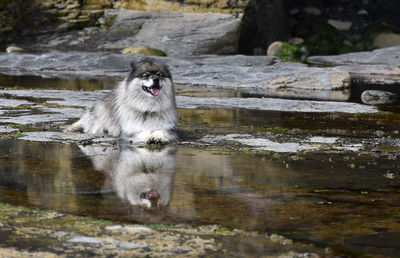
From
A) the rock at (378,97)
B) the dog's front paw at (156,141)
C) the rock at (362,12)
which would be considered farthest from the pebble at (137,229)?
the rock at (362,12)

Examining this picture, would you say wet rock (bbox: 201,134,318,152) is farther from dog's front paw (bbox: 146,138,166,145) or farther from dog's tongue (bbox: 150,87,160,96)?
dog's tongue (bbox: 150,87,160,96)

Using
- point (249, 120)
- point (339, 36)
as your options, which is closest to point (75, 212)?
point (249, 120)

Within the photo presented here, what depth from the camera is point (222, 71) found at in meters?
16.8

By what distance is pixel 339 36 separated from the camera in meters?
27.2

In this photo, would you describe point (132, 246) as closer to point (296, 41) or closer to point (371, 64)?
point (371, 64)

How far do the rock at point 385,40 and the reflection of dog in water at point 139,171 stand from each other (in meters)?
19.5

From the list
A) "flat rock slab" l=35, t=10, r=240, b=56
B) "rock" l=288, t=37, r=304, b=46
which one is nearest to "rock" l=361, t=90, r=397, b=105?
"flat rock slab" l=35, t=10, r=240, b=56

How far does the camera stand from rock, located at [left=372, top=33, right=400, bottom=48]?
2598cm

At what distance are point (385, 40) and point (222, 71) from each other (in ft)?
37.3

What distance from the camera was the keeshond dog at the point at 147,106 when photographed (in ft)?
27.8

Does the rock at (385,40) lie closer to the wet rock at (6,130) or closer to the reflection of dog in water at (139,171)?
the wet rock at (6,130)

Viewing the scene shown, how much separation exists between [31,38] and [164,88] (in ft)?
57.7

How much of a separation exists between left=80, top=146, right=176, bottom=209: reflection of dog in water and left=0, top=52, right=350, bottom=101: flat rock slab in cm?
634

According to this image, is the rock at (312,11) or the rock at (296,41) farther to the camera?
the rock at (312,11)
